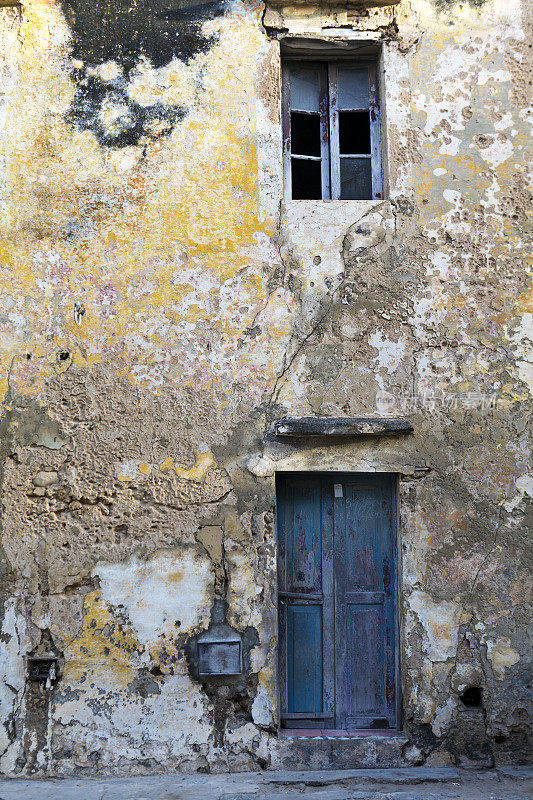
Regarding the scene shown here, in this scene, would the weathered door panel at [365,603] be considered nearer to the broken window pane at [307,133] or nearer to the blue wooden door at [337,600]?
the blue wooden door at [337,600]

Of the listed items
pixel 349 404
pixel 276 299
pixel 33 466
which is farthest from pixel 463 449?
pixel 33 466

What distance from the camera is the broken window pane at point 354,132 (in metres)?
4.41

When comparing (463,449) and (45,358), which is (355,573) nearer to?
(463,449)

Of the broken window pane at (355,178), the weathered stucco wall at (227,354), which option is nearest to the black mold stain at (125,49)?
the weathered stucco wall at (227,354)

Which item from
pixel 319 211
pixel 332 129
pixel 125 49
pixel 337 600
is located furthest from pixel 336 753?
pixel 125 49

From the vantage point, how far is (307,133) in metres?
4.43

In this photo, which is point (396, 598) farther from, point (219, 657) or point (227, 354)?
point (227, 354)

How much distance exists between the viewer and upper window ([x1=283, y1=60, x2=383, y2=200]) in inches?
172

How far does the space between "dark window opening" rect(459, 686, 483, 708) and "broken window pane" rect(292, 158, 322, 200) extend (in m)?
3.20

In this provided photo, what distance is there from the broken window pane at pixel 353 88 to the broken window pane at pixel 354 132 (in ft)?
0.17

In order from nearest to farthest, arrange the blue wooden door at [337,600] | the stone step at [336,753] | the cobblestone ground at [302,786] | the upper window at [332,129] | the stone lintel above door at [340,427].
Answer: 1. the cobblestone ground at [302,786]
2. the stone step at [336,753]
3. the stone lintel above door at [340,427]
4. the blue wooden door at [337,600]
5. the upper window at [332,129]

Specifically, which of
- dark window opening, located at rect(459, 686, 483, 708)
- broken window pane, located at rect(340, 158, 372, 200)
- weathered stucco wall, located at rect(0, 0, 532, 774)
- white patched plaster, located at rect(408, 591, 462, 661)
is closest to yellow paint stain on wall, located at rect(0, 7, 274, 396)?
weathered stucco wall, located at rect(0, 0, 532, 774)

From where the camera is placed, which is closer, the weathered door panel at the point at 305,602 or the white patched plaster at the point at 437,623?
the white patched plaster at the point at 437,623

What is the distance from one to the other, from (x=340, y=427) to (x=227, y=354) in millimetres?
823
